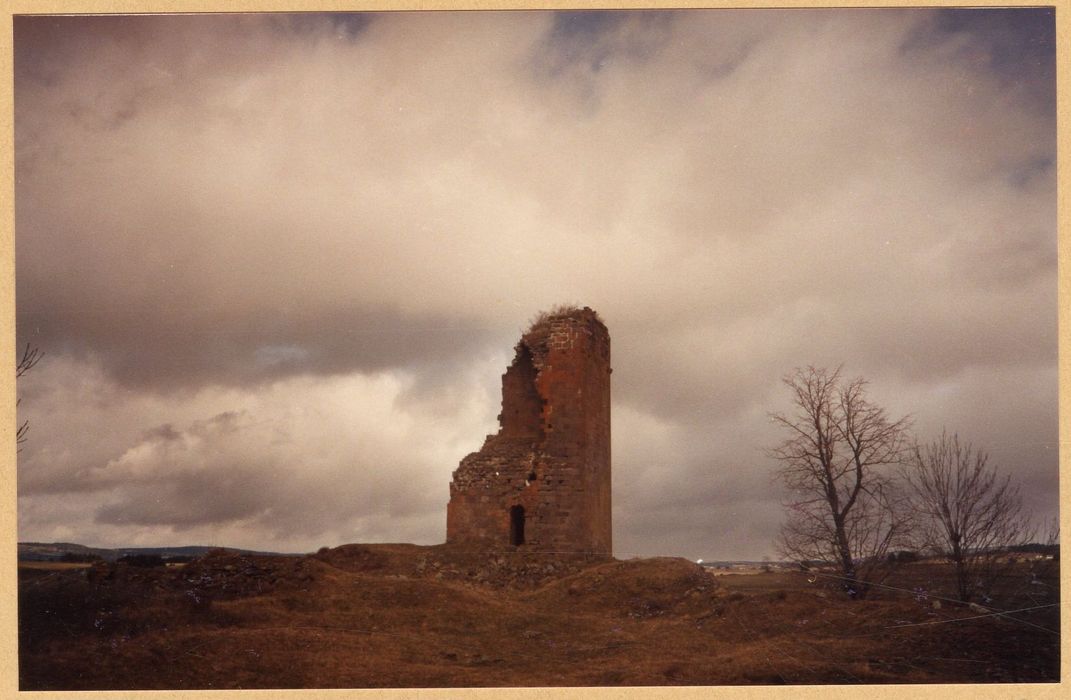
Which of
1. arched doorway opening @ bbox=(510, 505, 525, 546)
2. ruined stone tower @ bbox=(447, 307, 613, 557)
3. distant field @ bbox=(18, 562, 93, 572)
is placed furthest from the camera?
arched doorway opening @ bbox=(510, 505, 525, 546)

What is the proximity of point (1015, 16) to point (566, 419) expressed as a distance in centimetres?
1110

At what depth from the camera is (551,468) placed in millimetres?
18484

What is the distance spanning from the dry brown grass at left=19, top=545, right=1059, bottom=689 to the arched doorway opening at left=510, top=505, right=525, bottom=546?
161 cm

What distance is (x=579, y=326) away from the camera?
1927 centimetres

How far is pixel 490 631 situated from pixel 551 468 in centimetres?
→ 533

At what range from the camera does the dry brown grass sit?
1070cm

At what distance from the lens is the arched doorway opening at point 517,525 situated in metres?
18.6

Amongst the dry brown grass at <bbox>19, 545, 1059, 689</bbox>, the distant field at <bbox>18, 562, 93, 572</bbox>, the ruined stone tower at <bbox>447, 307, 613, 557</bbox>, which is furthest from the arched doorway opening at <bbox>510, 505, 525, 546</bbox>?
the distant field at <bbox>18, 562, 93, 572</bbox>

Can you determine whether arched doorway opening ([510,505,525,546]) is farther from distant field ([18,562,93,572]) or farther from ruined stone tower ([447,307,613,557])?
distant field ([18,562,93,572])

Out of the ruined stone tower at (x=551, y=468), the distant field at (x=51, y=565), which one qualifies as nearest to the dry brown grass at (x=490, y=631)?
the distant field at (x=51, y=565)

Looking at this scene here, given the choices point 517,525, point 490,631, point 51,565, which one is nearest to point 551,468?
point 517,525

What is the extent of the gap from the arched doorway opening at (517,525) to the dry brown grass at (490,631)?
1.61 meters

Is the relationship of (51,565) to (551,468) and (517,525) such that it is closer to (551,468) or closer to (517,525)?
(517,525)

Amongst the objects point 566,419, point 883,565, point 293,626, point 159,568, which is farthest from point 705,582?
point 159,568
